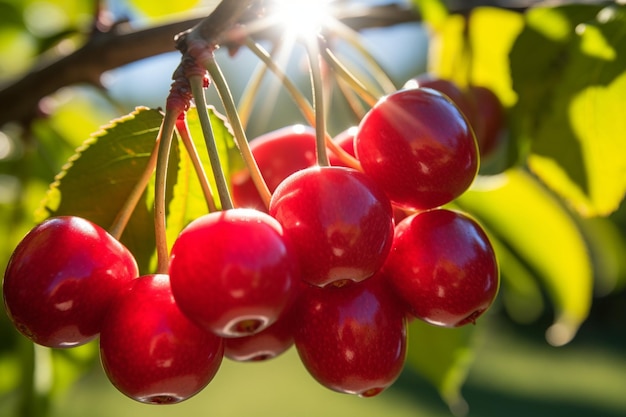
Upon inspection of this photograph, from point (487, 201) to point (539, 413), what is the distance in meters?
5.60

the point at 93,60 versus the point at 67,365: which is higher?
the point at 93,60

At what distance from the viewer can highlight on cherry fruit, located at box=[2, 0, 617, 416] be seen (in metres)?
0.62

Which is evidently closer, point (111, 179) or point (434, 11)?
point (111, 179)

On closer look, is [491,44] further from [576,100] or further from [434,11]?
[576,100]

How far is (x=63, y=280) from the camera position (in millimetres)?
658

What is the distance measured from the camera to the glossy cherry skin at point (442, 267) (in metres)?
0.71

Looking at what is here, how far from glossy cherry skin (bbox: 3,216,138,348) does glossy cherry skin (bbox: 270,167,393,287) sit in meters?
0.16

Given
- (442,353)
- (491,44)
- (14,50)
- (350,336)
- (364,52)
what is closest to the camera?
(350,336)

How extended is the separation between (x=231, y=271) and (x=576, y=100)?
0.68 meters

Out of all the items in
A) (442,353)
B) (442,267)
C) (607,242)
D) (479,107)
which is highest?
(442,267)

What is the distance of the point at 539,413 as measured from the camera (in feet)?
21.1

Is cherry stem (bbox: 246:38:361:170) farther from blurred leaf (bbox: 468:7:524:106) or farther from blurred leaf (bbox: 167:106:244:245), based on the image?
blurred leaf (bbox: 468:7:524:106)

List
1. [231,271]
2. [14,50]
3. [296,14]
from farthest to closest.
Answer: [14,50] → [296,14] → [231,271]

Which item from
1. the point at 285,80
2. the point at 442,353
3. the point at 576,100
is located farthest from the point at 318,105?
the point at 442,353
